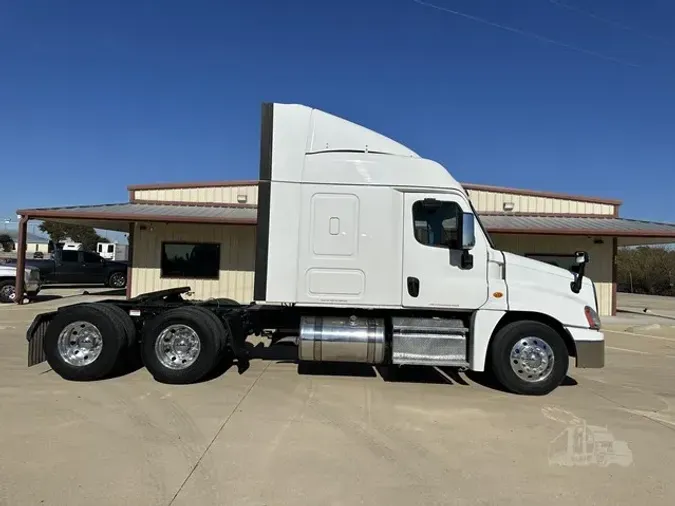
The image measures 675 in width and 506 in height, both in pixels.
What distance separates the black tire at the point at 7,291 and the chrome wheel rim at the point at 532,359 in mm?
17690

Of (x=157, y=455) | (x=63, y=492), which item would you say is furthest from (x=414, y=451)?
(x=63, y=492)

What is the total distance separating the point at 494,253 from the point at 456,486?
347 centimetres

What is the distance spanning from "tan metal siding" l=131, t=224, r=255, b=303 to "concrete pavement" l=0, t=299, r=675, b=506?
10.3 metres

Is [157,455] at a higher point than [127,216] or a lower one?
lower

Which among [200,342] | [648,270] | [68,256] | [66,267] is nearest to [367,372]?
[200,342]

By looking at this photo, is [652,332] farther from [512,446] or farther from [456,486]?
[456,486]

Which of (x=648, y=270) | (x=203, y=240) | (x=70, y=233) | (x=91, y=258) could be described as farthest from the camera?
(x=70, y=233)

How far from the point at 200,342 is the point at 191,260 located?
38.2 feet

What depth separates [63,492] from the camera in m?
3.57

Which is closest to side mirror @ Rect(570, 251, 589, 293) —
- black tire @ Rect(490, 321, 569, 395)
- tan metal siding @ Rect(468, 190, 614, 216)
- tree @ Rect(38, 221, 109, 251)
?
black tire @ Rect(490, 321, 569, 395)

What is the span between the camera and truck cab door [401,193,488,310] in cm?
657

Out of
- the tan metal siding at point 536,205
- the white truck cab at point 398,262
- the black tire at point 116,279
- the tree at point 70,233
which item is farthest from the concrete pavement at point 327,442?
the tree at point 70,233

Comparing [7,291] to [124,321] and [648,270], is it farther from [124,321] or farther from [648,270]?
[648,270]

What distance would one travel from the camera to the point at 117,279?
24.5 meters
